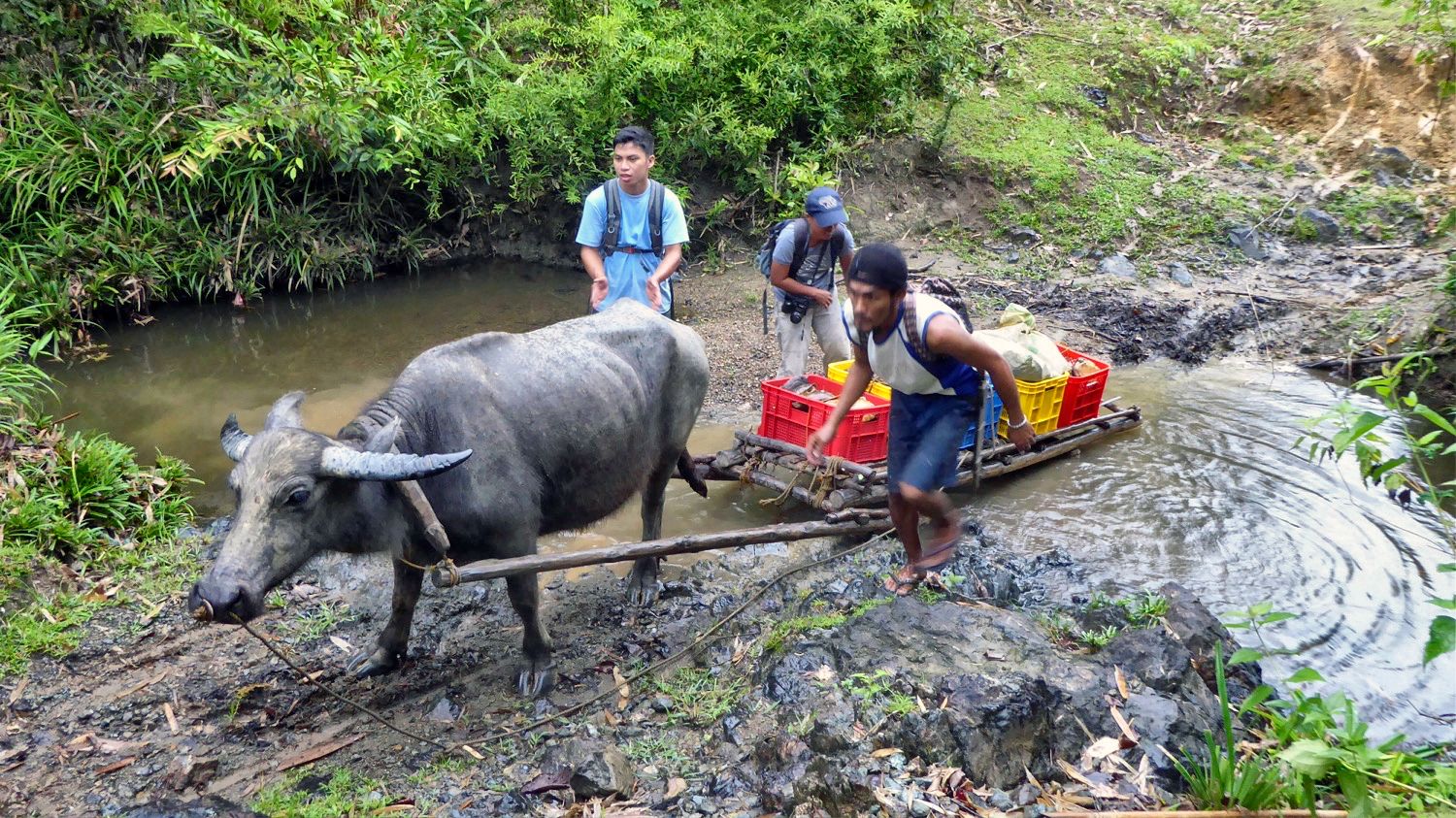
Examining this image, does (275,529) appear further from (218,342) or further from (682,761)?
(218,342)

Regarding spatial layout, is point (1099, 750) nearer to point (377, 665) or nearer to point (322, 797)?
point (322, 797)

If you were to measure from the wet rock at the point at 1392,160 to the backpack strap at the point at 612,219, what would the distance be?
9836 millimetres

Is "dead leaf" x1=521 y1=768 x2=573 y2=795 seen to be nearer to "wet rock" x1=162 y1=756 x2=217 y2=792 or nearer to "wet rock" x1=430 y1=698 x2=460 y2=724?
"wet rock" x1=430 y1=698 x2=460 y2=724

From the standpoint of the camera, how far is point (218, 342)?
32.6ft

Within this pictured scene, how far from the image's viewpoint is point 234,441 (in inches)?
174

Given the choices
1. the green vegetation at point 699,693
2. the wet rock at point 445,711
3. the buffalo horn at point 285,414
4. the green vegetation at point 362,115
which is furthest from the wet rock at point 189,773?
the green vegetation at point 362,115

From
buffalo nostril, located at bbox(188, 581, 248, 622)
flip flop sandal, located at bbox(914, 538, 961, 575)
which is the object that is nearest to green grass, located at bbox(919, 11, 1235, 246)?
flip flop sandal, located at bbox(914, 538, 961, 575)

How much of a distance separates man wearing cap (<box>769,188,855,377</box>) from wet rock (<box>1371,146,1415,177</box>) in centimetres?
822

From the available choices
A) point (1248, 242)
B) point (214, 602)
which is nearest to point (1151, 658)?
point (214, 602)

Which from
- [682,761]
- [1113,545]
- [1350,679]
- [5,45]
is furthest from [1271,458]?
[5,45]

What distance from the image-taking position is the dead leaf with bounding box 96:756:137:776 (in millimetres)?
4363

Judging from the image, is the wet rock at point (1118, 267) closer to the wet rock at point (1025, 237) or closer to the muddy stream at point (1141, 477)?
the wet rock at point (1025, 237)

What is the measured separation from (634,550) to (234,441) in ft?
5.76

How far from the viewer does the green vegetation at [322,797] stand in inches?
156
